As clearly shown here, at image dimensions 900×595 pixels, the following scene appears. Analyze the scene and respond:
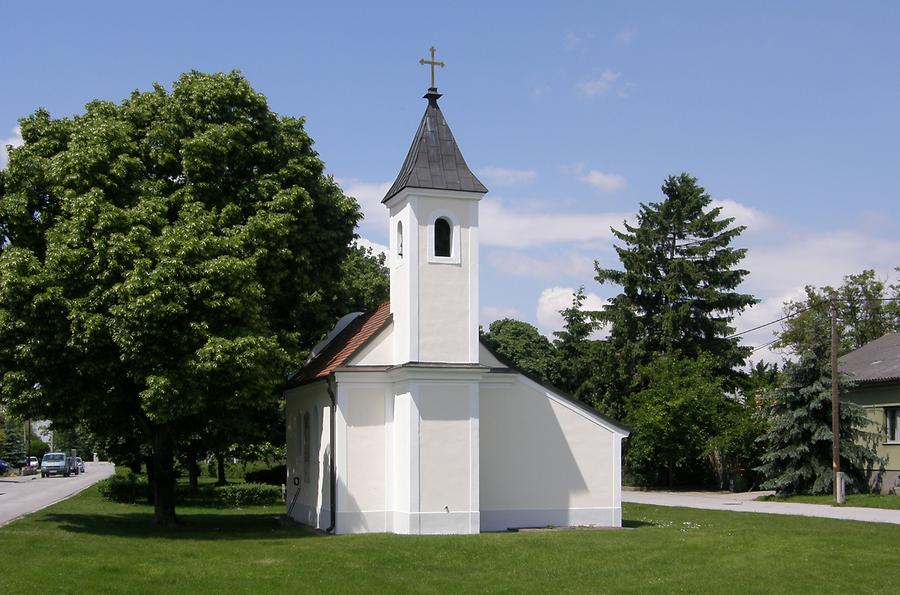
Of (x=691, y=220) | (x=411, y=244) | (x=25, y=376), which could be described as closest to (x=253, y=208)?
(x=411, y=244)

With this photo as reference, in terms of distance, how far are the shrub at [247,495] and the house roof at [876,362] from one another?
2296 centimetres

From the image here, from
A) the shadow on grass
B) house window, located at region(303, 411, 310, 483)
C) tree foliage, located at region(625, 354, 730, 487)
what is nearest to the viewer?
the shadow on grass

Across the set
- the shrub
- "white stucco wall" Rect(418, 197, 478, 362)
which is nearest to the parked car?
the shrub

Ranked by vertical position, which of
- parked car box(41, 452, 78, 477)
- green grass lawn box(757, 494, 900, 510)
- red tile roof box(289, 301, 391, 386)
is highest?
red tile roof box(289, 301, 391, 386)

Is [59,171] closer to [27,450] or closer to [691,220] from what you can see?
[691,220]

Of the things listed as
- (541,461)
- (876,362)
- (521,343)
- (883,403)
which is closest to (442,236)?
(541,461)

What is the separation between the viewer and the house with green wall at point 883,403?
123ft

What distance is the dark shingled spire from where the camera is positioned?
24.3 m

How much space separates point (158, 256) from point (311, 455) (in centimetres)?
792

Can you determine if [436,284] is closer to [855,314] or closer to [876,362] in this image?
[876,362]

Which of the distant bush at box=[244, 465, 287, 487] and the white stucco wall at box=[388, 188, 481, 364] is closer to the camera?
the white stucco wall at box=[388, 188, 481, 364]

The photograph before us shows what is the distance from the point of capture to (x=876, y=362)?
4106 centimetres

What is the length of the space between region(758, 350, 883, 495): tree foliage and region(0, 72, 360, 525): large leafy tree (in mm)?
19288

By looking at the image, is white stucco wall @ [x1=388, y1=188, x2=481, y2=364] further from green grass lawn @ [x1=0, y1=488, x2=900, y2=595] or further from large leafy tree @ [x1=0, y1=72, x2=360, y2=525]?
green grass lawn @ [x1=0, y1=488, x2=900, y2=595]
